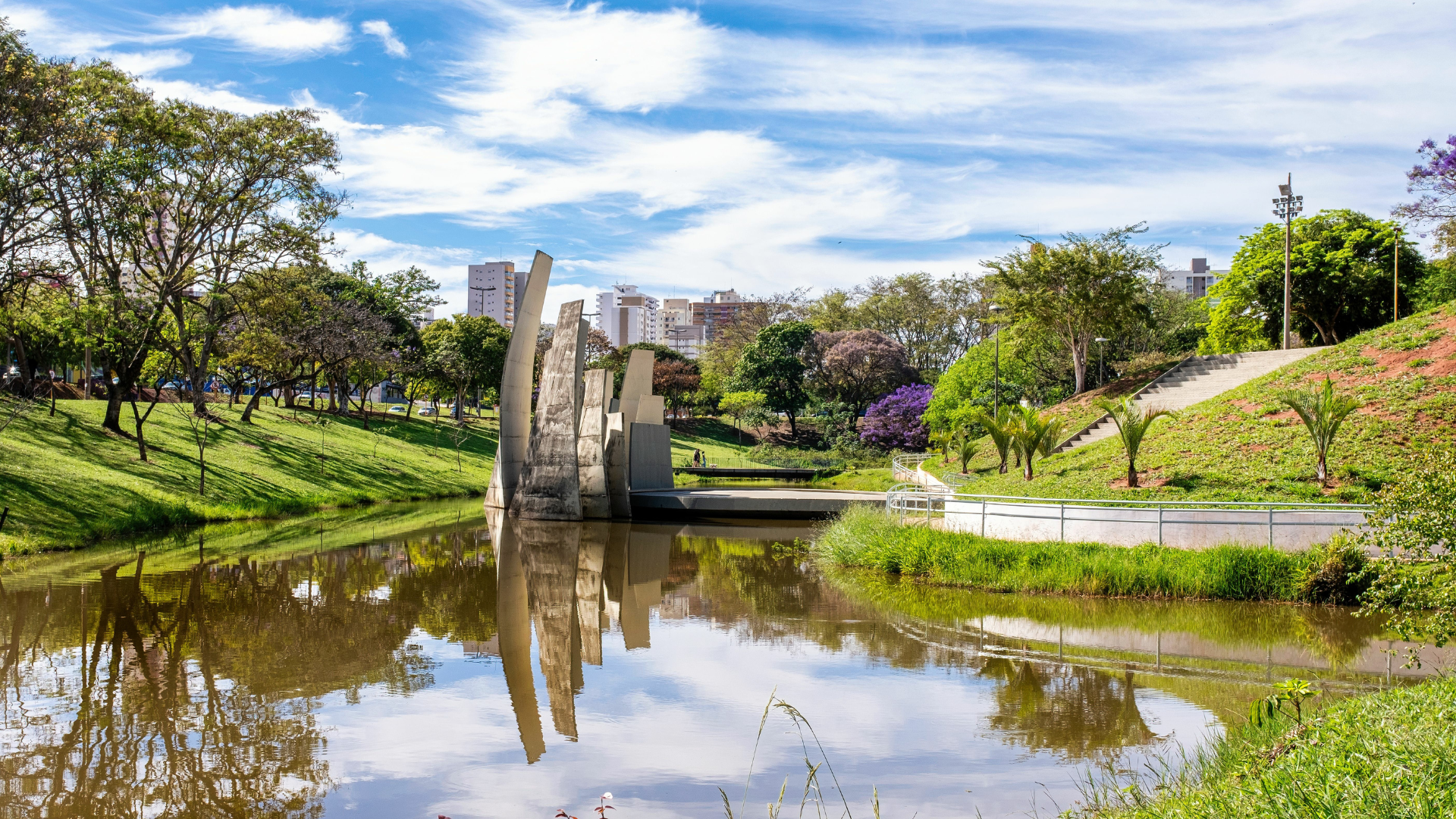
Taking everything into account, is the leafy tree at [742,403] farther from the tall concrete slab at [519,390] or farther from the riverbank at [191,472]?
the tall concrete slab at [519,390]

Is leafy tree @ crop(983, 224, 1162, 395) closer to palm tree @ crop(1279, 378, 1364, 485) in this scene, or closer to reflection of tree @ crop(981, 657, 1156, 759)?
palm tree @ crop(1279, 378, 1364, 485)

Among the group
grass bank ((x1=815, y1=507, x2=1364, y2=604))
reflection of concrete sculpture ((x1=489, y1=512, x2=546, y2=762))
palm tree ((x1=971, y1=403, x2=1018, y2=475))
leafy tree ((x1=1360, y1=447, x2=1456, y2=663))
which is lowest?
reflection of concrete sculpture ((x1=489, y1=512, x2=546, y2=762))

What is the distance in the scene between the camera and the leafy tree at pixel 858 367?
5797cm

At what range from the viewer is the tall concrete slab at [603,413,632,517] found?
89.2ft

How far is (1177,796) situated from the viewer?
5.52 meters

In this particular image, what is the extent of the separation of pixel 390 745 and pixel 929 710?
445 centimetres

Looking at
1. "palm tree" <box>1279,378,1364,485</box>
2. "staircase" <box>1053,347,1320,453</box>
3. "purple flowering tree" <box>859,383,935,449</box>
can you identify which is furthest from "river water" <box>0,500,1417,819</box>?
"purple flowering tree" <box>859,383,935,449</box>

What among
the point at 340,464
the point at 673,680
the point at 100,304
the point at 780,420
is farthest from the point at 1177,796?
the point at 780,420

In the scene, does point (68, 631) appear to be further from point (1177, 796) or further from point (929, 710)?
point (1177, 796)

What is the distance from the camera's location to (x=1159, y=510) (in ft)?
46.9

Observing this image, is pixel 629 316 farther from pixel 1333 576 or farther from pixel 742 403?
pixel 1333 576

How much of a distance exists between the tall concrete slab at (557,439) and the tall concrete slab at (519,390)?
87 centimetres

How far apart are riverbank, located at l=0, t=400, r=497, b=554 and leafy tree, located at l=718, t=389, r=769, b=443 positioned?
60.6 feet

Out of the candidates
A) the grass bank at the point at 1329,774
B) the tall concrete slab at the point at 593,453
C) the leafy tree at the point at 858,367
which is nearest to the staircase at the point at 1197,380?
the tall concrete slab at the point at 593,453
